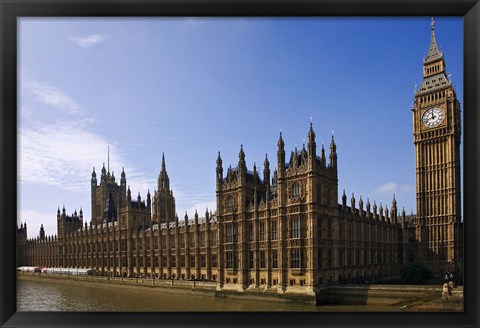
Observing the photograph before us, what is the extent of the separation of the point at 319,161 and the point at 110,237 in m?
48.4

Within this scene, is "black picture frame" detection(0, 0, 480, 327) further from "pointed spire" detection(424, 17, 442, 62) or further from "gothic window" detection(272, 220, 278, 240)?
"pointed spire" detection(424, 17, 442, 62)

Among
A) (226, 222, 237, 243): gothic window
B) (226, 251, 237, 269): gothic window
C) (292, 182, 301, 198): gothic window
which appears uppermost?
(292, 182, 301, 198): gothic window

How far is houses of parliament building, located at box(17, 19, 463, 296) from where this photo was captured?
1634 inches

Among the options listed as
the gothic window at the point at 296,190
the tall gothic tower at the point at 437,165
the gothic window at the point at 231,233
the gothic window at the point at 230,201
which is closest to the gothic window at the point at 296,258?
the gothic window at the point at 296,190

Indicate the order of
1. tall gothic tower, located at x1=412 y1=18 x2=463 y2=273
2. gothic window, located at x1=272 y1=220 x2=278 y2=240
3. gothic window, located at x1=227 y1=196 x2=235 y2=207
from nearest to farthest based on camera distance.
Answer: gothic window, located at x1=272 y1=220 x2=278 y2=240
gothic window, located at x1=227 y1=196 x2=235 y2=207
tall gothic tower, located at x1=412 y1=18 x2=463 y2=273

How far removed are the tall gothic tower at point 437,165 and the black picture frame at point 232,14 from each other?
177 feet

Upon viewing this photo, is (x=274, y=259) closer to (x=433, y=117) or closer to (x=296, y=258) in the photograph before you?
(x=296, y=258)

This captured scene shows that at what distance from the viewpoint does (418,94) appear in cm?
6450

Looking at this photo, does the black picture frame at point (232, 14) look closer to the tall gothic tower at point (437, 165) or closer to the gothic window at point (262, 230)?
the gothic window at point (262, 230)

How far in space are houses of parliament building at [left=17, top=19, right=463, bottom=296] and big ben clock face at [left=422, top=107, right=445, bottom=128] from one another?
14cm

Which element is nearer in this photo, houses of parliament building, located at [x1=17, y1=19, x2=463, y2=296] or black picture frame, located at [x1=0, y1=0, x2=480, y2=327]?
black picture frame, located at [x1=0, y1=0, x2=480, y2=327]

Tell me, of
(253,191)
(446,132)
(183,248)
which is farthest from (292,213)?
(446,132)

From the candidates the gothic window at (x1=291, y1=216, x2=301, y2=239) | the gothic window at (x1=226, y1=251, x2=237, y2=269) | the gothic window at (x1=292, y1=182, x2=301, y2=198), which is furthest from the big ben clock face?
the gothic window at (x1=226, y1=251, x2=237, y2=269)

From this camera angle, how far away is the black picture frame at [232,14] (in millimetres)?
9305
